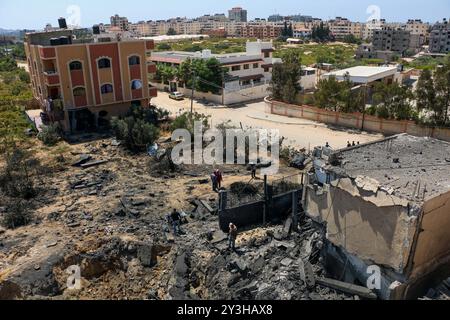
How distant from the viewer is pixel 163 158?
2164 cm

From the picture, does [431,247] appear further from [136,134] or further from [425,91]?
[425,91]

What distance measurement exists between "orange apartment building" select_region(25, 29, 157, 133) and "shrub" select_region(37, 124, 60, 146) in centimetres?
211

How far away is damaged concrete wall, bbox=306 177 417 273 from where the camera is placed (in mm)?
9156

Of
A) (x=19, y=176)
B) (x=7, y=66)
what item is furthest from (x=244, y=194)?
(x=7, y=66)

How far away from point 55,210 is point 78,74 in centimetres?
1493

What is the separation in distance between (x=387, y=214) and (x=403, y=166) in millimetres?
2317

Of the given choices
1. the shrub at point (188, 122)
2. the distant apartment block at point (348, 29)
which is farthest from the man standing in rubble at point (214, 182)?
the distant apartment block at point (348, 29)

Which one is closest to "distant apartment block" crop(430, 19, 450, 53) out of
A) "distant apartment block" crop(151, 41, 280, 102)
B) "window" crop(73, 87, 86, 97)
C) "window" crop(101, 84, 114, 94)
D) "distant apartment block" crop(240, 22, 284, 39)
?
"distant apartment block" crop(240, 22, 284, 39)

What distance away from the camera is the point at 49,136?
87.5ft

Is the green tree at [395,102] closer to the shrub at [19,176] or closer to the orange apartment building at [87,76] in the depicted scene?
the orange apartment building at [87,76]

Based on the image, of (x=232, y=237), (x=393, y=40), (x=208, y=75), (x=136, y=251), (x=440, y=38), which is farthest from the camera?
(x=393, y=40)

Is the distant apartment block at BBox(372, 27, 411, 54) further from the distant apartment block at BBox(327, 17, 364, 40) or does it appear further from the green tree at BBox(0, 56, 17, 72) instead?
the green tree at BBox(0, 56, 17, 72)
